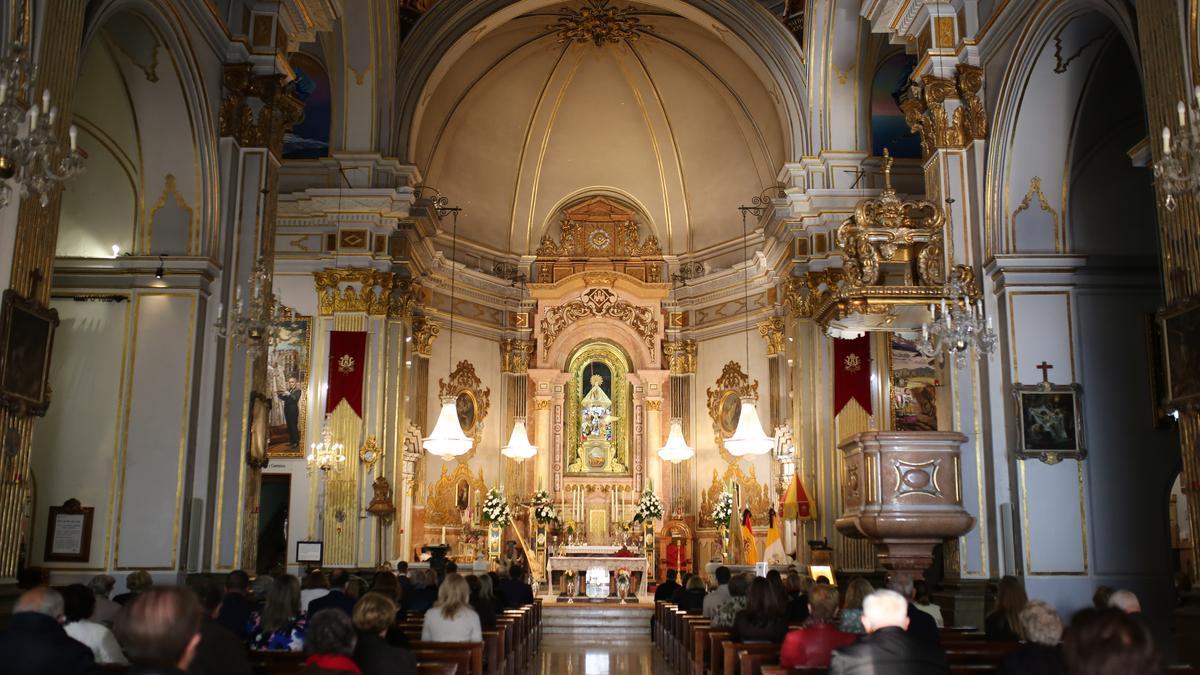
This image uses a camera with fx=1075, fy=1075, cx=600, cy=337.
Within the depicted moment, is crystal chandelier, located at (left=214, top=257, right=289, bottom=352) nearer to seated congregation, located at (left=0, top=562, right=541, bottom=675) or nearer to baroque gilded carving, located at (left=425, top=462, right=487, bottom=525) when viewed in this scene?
seated congregation, located at (left=0, top=562, right=541, bottom=675)

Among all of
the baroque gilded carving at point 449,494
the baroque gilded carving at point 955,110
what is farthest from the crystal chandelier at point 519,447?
the baroque gilded carving at point 955,110

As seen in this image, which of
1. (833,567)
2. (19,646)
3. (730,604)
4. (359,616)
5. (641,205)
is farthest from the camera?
(641,205)

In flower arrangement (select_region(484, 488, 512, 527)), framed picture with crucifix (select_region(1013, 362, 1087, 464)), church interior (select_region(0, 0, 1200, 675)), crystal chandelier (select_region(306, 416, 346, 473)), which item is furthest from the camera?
flower arrangement (select_region(484, 488, 512, 527))

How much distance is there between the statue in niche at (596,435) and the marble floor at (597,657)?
6.86 m

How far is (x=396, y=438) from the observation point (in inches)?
653

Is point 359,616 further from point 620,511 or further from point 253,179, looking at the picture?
point 620,511

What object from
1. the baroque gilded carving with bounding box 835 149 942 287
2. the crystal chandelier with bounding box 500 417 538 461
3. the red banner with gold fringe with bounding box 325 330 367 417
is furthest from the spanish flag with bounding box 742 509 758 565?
the baroque gilded carving with bounding box 835 149 942 287

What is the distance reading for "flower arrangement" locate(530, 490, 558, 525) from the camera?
62.2ft

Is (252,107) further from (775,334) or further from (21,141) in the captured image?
(775,334)

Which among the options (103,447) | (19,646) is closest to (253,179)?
(103,447)

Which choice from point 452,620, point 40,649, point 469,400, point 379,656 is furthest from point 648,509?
point 40,649

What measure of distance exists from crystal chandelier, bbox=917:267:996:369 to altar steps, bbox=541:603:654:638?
24.7 ft

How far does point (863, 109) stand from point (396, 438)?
885 cm

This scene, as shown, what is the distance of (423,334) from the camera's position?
746 inches
